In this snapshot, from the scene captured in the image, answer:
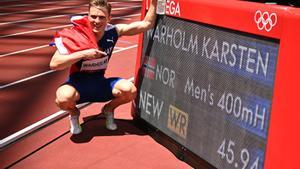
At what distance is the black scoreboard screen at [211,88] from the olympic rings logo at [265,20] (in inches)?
3.2

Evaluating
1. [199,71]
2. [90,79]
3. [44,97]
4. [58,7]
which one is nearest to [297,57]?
[199,71]

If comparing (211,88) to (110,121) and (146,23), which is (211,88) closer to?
(146,23)

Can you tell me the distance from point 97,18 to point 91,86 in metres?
0.69

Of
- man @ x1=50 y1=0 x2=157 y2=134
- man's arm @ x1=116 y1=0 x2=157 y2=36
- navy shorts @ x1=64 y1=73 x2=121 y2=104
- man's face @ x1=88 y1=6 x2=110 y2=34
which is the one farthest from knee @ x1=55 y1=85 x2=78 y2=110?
man's arm @ x1=116 y1=0 x2=157 y2=36

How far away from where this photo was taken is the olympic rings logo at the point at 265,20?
300 cm

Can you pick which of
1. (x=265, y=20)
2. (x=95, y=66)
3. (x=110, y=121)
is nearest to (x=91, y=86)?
(x=95, y=66)

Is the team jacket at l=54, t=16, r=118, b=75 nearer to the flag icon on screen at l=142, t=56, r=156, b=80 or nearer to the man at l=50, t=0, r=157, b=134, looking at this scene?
the man at l=50, t=0, r=157, b=134

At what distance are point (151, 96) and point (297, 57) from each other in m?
2.07

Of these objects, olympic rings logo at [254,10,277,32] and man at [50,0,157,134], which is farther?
man at [50,0,157,134]

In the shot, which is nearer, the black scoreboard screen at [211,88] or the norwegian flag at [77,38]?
the black scoreboard screen at [211,88]

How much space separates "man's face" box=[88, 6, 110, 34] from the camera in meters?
4.54

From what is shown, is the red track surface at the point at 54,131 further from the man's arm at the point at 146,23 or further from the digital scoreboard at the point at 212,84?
the man's arm at the point at 146,23

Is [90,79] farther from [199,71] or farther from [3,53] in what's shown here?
[3,53]

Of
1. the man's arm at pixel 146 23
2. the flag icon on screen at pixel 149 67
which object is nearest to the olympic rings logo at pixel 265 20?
the man's arm at pixel 146 23
